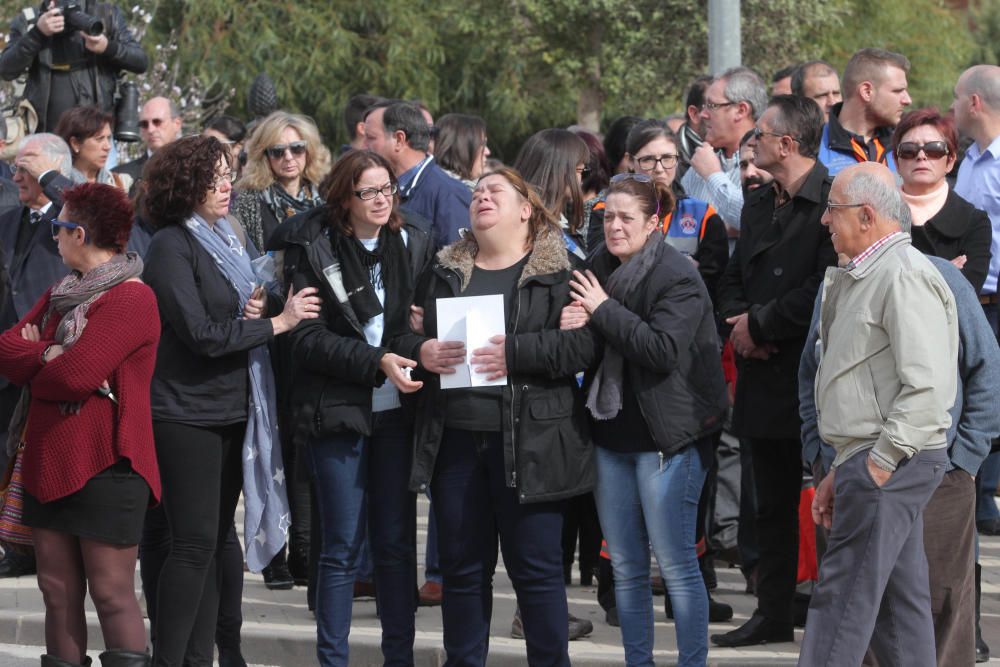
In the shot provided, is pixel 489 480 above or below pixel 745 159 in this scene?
below

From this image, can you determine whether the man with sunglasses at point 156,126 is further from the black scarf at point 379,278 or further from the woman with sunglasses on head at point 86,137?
the black scarf at point 379,278

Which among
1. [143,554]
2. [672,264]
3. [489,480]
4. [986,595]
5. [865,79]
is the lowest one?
[986,595]

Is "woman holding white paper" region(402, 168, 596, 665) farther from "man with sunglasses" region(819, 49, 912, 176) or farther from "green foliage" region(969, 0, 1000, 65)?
"green foliage" region(969, 0, 1000, 65)

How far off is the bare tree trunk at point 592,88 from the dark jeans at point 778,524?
1880 centimetres

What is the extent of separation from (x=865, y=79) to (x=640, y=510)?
2.63 metres

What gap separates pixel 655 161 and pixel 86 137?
120 inches

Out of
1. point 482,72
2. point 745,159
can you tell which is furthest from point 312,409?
point 482,72

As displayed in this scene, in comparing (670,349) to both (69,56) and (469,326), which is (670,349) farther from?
(69,56)

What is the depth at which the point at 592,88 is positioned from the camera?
25.9 metres

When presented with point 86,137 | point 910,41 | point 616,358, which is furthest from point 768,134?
point 910,41

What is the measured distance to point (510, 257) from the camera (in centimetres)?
604

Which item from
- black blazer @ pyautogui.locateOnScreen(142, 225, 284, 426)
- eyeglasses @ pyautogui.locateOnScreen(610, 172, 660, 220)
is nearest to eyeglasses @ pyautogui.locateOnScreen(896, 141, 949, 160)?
eyeglasses @ pyautogui.locateOnScreen(610, 172, 660, 220)

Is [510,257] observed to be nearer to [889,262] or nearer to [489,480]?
[489,480]

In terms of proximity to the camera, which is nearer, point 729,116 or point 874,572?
point 874,572
